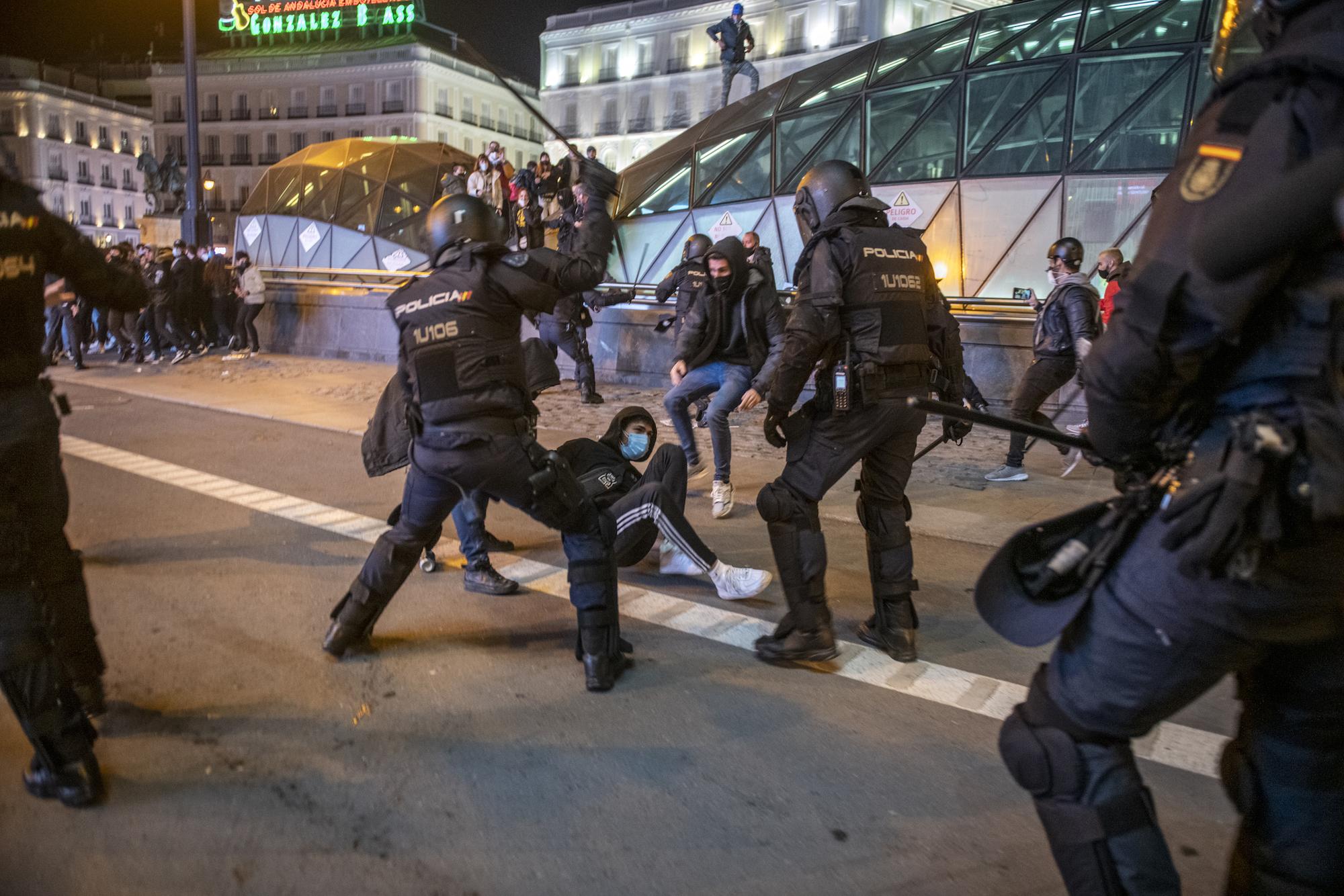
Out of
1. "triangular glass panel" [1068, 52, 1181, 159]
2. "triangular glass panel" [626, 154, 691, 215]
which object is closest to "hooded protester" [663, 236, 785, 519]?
"triangular glass panel" [1068, 52, 1181, 159]

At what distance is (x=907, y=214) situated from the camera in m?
13.7

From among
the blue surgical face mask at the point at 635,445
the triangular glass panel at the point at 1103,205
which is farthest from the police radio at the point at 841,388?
the triangular glass panel at the point at 1103,205

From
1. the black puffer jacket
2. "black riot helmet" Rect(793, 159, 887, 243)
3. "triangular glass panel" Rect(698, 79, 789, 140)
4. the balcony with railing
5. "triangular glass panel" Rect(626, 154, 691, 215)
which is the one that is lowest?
the black puffer jacket

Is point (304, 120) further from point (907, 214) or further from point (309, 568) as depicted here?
point (309, 568)

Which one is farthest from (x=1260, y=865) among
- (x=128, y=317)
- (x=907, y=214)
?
(x=128, y=317)

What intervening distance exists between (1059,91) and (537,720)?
1230cm

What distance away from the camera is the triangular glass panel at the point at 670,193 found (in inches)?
621

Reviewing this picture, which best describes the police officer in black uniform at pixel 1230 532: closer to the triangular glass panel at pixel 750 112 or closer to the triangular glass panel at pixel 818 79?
the triangular glass panel at pixel 818 79

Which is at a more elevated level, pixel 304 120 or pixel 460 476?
pixel 304 120

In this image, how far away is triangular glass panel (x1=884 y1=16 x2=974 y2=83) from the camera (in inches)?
546

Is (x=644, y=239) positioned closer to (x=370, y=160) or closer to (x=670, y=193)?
(x=670, y=193)

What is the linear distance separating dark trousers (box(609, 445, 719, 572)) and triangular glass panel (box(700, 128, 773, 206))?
35.1ft

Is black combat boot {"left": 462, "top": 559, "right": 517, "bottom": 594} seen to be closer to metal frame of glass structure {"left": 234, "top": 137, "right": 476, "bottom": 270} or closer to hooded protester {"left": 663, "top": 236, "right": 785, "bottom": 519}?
hooded protester {"left": 663, "top": 236, "right": 785, "bottom": 519}

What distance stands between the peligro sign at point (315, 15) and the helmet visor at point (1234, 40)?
226 ft
